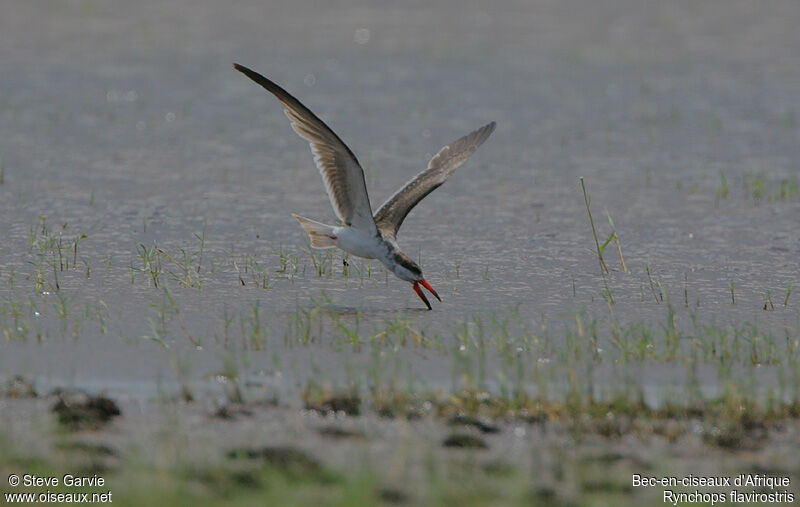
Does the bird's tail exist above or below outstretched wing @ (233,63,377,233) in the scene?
below

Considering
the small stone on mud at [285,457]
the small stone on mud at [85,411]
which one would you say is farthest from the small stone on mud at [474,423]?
the small stone on mud at [85,411]

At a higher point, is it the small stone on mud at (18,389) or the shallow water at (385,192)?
the shallow water at (385,192)

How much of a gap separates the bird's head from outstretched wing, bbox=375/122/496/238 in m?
0.51

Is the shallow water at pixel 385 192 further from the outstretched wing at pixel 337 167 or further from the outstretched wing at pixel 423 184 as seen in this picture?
the outstretched wing at pixel 337 167

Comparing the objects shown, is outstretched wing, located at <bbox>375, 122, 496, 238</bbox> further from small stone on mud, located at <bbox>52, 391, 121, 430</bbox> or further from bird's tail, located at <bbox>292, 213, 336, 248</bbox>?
small stone on mud, located at <bbox>52, 391, 121, 430</bbox>

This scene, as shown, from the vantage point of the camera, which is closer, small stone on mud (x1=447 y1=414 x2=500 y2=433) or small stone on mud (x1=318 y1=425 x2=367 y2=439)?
small stone on mud (x1=318 y1=425 x2=367 y2=439)

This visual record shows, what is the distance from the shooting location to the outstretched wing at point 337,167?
818 cm

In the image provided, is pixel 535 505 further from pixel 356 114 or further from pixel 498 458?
pixel 356 114

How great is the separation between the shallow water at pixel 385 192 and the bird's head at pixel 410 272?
0.14 m

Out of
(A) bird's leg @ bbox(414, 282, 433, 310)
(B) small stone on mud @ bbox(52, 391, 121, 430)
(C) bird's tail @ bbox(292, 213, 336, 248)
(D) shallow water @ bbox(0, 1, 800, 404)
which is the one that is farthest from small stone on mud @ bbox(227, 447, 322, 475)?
(C) bird's tail @ bbox(292, 213, 336, 248)

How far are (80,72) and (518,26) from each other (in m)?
9.63

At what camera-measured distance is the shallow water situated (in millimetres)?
7418

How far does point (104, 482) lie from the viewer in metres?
5.07

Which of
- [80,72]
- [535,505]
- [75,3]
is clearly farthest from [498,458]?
[75,3]
